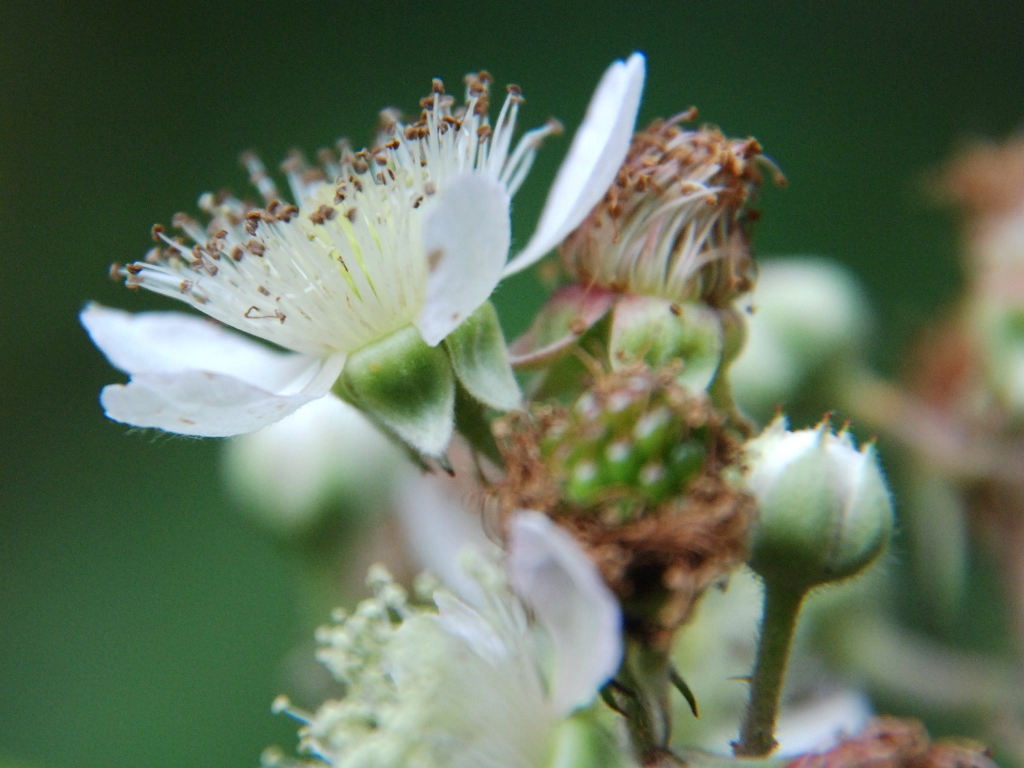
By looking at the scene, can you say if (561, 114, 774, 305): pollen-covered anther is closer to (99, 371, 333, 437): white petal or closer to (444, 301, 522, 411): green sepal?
(444, 301, 522, 411): green sepal

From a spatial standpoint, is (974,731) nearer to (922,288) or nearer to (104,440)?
(922,288)

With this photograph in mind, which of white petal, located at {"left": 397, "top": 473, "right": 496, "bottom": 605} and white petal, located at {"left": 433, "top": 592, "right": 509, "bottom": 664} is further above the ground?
white petal, located at {"left": 397, "top": 473, "right": 496, "bottom": 605}

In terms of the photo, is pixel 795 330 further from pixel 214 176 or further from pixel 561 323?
pixel 214 176

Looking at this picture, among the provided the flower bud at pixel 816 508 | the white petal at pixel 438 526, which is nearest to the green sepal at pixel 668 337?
the flower bud at pixel 816 508

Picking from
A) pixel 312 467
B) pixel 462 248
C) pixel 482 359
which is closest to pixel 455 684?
pixel 482 359

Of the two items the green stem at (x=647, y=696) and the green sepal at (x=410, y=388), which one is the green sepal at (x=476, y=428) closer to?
the green sepal at (x=410, y=388)

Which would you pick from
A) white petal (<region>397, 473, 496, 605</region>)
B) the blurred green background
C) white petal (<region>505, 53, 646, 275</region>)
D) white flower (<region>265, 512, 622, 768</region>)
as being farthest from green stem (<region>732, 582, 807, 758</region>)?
the blurred green background

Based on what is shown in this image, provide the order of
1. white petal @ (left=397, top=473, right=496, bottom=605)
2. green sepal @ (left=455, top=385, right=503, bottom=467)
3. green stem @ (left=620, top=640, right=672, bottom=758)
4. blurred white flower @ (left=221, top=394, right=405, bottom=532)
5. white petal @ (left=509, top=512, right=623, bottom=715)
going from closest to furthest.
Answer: white petal @ (left=509, top=512, right=623, bottom=715) < green stem @ (left=620, top=640, right=672, bottom=758) < green sepal @ (left=455, top=385, right=503, bottom=467) < white petal @ (left=397, top=473, right=496, bottom=605) < blurred white flower @ (left=221, top=394, right=405, bottom=532)
